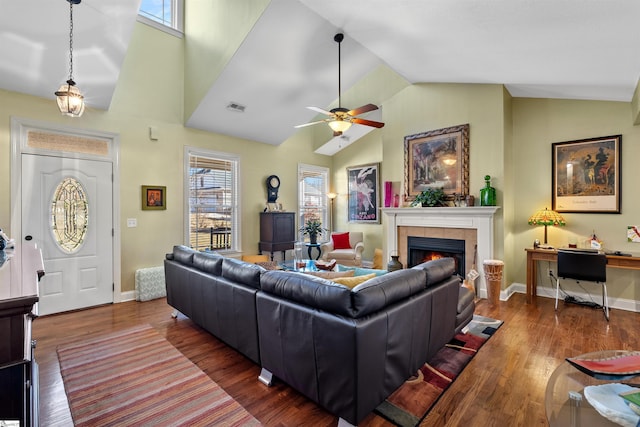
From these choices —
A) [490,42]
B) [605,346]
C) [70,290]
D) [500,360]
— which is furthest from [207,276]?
[605,346]

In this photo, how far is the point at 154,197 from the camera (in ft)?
15.1

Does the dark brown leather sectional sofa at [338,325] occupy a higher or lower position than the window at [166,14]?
lower

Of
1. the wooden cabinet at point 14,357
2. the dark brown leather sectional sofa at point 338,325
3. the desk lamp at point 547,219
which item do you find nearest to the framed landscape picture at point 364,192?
the desk lamp at point 547,219

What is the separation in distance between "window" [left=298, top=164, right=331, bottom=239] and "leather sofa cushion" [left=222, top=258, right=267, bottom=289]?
425cm

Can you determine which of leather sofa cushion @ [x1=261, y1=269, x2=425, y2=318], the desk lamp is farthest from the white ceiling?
leather sofa cushion @ [x1=261, y1=269, x2=425, y2=318]

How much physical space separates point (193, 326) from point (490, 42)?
4.26 meters

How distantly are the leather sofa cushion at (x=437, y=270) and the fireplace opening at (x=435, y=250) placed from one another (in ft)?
7.58

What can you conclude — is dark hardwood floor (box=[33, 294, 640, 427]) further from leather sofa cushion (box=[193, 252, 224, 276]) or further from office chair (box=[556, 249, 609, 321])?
leather sofa cushion (box=[193, 252, 224, 276])

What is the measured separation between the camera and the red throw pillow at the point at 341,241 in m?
6.43

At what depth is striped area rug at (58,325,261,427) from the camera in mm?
1896

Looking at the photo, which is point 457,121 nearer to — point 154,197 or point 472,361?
point 472,361

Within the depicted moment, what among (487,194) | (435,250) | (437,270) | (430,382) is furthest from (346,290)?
(435,250)

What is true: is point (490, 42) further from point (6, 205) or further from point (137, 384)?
point (6, 205)

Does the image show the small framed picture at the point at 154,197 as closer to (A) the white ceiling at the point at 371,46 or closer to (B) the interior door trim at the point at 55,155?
(B) the interior door trim at the point at 55,155
